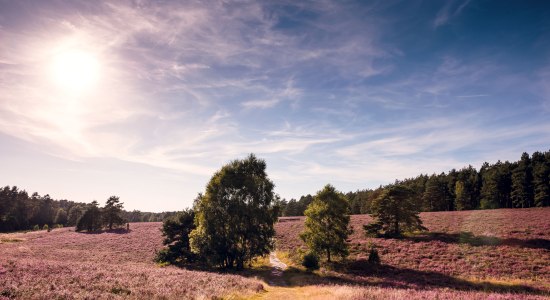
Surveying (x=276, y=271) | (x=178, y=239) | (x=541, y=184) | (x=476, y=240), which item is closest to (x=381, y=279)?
(x=276, y=271)

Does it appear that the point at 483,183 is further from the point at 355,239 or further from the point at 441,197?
the point at 355,239

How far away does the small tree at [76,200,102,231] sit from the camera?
84.6 meters

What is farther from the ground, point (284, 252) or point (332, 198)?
point (332, 198)

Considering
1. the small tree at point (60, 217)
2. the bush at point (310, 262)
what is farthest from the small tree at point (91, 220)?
the bush at point (310, 262)

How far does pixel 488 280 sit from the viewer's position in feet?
90.6

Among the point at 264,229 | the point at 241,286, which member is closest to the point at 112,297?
the point at 241,286

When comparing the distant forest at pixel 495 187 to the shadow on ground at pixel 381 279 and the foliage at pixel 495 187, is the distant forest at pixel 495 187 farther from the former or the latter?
the shadow on ground at pixel 381 279

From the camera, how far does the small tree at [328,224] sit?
37.7 m

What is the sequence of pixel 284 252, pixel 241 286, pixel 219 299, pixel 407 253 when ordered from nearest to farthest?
pixel 219 299 < pixel 241 286 < pixel 407 253 < pixel 284 252

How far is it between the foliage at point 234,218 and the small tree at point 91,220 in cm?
6374

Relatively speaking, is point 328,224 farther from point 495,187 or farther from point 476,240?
point 495,187

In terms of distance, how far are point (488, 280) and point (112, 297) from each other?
1230 inches

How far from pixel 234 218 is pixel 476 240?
33889mm

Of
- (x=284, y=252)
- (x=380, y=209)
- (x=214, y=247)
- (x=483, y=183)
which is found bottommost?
(x=284, y=252)
